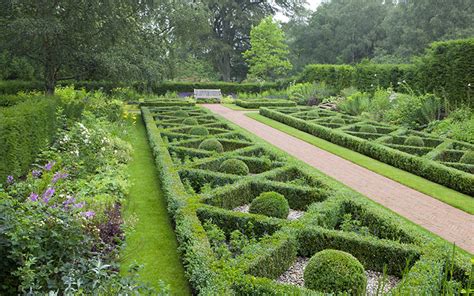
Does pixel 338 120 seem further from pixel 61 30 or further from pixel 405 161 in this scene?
pixel 61 30

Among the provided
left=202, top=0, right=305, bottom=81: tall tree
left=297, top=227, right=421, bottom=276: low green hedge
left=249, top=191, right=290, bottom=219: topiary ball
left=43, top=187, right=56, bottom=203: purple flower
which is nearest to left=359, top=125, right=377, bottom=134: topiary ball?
left=249, top=191, right=290, bottom=219: topiary ball

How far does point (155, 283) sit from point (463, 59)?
1433 cm

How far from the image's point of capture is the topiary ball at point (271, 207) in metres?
5.43

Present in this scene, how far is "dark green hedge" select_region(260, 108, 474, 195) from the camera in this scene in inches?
296

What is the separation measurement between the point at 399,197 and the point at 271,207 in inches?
111

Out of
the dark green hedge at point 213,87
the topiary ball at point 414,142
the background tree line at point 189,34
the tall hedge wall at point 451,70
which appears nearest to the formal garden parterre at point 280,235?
the topiary ball at point 414,142

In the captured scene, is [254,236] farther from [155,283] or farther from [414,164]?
[414,164]

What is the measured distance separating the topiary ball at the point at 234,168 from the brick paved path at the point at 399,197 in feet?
6.41

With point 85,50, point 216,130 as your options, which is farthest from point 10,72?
point 216,130

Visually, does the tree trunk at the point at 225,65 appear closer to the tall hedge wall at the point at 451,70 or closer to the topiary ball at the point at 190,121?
the tall hedge wall at the point at 451,70

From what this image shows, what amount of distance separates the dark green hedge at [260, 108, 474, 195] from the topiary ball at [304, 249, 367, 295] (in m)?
4.70

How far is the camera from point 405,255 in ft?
14.1

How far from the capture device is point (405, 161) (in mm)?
9000

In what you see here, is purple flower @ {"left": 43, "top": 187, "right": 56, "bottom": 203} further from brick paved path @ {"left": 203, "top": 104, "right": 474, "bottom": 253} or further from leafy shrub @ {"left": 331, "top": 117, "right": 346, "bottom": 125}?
leafy shrub @ {"left": 331, "top": 117, "right": 346, "bottom": 125}
